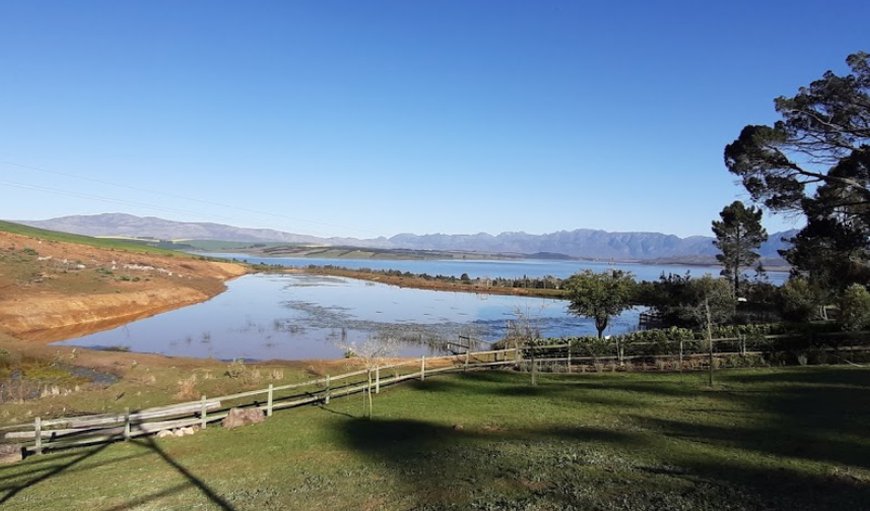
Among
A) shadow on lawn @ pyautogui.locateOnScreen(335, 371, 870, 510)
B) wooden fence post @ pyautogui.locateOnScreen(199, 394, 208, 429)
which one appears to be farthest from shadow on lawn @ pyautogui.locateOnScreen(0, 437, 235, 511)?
shadow on lawn @ pyautogui.locateOnScreen(335, 371, 870, 510)

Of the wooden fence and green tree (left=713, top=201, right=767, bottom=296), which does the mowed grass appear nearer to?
the wooden fence

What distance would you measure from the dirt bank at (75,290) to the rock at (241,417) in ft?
95.8

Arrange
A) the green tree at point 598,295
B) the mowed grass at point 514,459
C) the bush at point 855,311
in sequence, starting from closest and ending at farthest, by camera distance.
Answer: the mowed grass at point 514,459, the bush at point 855,311, the green tree at point 598,295

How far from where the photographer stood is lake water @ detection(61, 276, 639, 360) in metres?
38.9

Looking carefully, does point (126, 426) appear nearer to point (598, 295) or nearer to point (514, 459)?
point (514, 459)

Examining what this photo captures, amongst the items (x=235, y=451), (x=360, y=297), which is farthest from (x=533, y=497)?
(x=360, y=297)

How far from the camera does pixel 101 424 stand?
51.5ft

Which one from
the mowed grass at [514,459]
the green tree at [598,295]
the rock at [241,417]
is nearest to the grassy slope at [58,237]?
the green tree at [598,295]

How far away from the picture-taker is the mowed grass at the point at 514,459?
30.7 feet

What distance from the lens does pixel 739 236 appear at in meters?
52.1

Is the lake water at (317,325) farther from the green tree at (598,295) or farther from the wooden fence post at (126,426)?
the wooden fence post at (126,426)

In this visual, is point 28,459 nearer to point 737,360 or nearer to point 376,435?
point 376,435

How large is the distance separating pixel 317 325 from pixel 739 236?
4116 centimetres

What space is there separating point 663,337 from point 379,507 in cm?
2334
